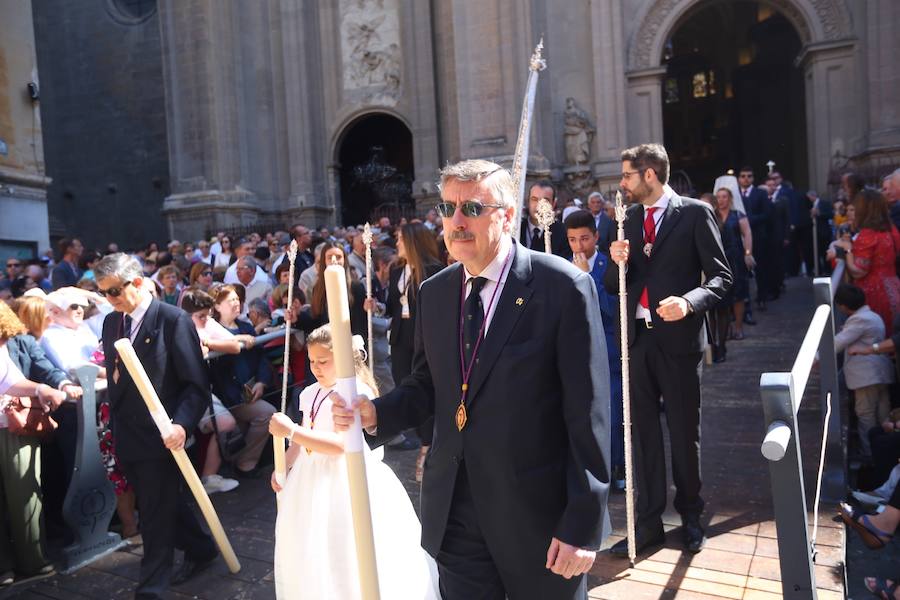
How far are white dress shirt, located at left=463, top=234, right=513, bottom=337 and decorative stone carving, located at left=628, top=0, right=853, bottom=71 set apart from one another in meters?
17.2

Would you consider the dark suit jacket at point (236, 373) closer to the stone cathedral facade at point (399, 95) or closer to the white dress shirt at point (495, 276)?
the white dress shirt at point (495, 276)

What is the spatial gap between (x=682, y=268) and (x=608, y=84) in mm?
14934

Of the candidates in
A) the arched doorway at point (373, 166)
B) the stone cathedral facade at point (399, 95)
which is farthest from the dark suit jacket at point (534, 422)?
the arched doorway at point (373, 166)

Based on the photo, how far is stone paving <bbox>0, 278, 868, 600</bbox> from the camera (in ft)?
13.9

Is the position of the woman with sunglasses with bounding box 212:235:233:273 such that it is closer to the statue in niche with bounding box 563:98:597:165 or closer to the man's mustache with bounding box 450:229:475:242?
the statue in niche with bounding box 563:98:597:165

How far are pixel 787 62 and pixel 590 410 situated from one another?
2881 cm

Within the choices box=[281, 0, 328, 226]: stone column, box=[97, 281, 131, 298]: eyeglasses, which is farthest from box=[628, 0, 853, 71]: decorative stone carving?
box=[97, 281, 131, 298]: eyeglasses

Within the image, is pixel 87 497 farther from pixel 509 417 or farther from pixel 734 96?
pixel 734 96

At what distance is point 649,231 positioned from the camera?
470 cm

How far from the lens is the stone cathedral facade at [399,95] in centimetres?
1772

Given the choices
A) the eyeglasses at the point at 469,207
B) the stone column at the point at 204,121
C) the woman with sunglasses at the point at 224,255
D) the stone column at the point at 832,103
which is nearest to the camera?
the eyeglasses at the point at 469,207

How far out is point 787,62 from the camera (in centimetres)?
2745

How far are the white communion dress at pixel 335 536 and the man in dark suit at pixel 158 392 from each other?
912 mm

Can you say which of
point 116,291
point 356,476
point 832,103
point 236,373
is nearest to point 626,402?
point 356,476
